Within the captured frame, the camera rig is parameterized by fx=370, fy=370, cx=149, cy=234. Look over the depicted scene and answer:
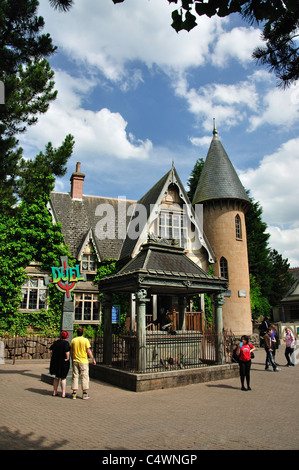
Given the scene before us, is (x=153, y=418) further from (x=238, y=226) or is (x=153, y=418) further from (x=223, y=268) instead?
(x=238, y=226)

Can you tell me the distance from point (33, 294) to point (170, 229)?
9.55 metres

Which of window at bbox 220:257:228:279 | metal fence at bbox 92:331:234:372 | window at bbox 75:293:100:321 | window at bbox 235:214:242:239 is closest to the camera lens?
metal fence at bbox 92:331:234:372

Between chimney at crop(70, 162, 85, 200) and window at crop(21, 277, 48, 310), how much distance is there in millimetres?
8085

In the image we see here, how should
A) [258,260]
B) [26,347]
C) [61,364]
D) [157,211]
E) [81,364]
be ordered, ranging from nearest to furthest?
[81,364]
[61,364]
[26,347]
[157,211]
[258,260]

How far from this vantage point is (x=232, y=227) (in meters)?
26.7

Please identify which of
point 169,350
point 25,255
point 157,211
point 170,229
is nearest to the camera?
point 169,350

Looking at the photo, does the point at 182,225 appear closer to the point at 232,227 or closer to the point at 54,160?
the point at 232,227

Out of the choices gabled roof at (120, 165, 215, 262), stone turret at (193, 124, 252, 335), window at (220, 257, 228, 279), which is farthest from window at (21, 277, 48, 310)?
window at (220, 257, 228, 279)

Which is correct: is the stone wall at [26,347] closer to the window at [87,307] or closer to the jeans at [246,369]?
the window at [87,307]

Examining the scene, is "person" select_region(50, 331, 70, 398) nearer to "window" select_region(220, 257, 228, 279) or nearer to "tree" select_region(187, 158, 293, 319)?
"window" select_region(220, 257, 228, 279)

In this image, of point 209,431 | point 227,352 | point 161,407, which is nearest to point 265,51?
point 209,431

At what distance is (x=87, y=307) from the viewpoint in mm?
23375

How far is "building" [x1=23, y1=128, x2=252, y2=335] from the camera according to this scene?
922 inches

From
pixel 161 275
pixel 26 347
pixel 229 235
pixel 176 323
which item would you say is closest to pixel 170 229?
pixel 229 235
